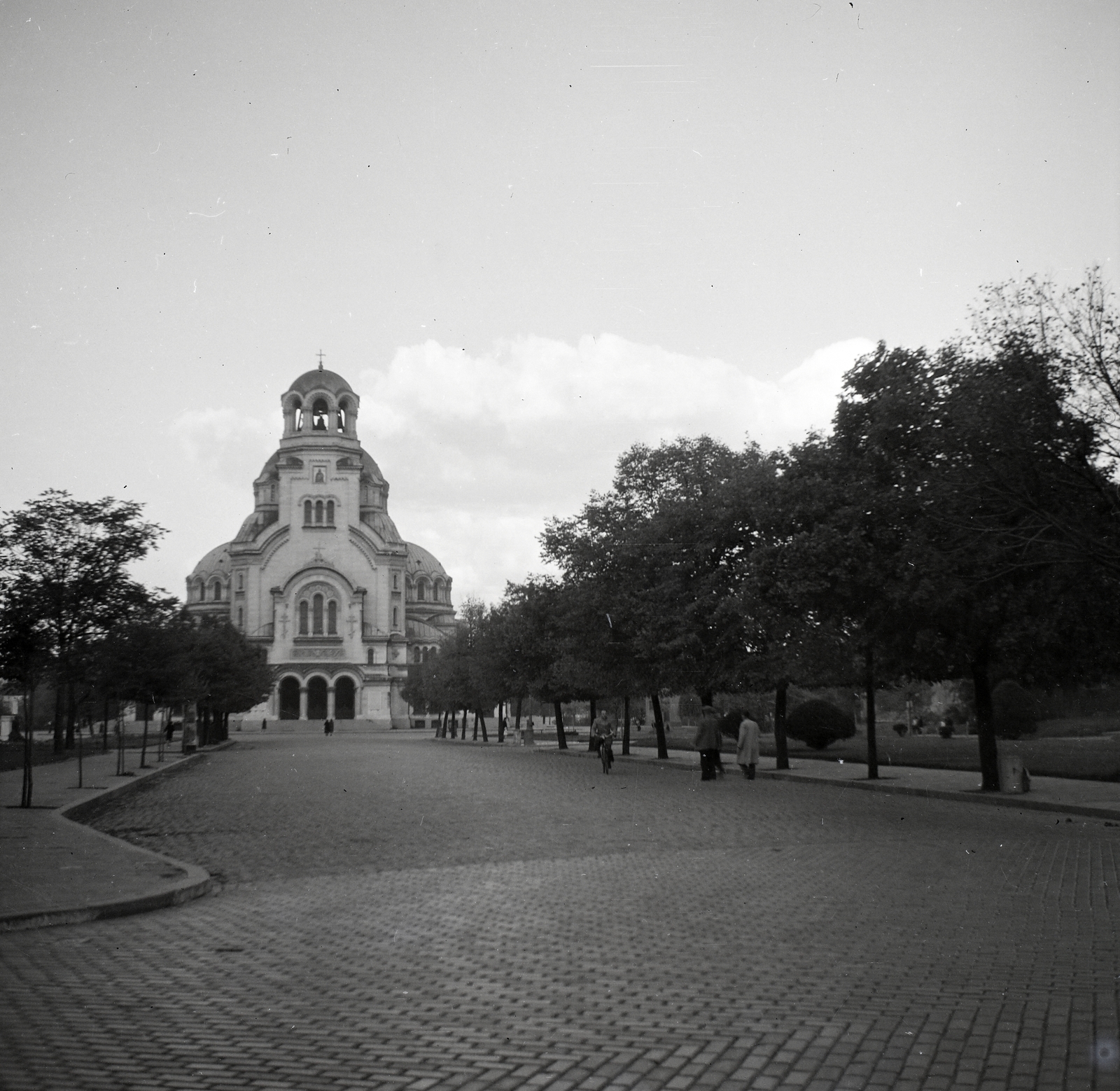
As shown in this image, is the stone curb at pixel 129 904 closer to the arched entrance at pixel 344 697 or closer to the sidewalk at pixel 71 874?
the sidewalk at pixel 71 874

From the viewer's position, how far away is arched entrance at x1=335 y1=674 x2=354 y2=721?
104 m

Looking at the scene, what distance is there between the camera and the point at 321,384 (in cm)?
10819

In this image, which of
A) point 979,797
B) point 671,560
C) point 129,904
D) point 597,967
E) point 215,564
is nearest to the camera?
point 597,967

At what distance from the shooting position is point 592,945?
353 inches

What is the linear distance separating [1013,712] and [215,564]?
317 feet

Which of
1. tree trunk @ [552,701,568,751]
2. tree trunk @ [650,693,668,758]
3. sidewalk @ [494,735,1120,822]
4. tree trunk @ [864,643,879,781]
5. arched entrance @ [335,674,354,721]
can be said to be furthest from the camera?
arched entrance @ [335,674,354,721]

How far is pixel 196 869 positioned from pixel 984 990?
8.50 metres

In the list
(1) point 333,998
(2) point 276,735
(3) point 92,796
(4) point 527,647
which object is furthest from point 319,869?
(2) point 276,735

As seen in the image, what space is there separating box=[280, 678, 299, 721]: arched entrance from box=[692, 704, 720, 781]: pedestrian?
77099 mm

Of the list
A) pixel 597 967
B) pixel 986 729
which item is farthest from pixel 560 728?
pixel 597 967

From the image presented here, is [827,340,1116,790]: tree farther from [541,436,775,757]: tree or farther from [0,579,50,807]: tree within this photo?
[0,579,50,807]: tree

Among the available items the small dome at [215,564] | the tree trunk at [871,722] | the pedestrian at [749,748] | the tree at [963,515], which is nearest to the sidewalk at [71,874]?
the tree at [963,515]

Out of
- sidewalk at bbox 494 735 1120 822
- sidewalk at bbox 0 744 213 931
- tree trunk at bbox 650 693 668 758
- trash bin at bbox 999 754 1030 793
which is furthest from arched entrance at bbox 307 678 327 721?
trash bin at bbox 999 754 1030 793

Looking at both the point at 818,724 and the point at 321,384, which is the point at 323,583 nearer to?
the point at 321,384
